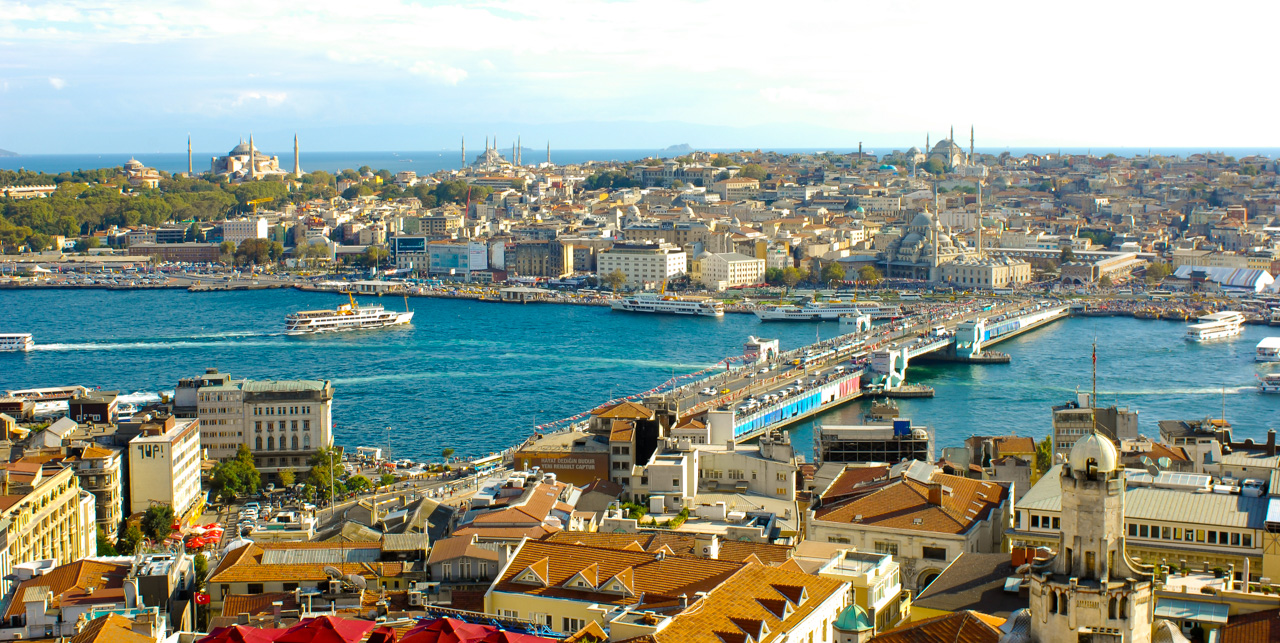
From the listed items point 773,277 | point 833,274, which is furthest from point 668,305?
point 833,274

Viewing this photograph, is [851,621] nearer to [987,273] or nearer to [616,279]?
[616,279]

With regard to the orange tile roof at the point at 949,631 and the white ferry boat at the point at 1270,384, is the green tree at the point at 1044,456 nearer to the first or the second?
the orange tile roof at the point at 949,631

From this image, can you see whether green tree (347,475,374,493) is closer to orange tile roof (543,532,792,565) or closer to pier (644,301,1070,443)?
pier (644,301,1070,443)

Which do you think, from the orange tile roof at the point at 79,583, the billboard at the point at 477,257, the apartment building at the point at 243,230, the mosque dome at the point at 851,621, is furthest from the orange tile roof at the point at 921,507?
the apartment building at the point at 243,230

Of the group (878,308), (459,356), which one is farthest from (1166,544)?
(878,308)

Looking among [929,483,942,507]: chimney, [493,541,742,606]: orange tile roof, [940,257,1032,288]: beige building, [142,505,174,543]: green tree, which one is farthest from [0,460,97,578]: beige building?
[940,257,1032,288]: beige building

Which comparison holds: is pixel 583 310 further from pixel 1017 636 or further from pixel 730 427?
pixel 1017 636
